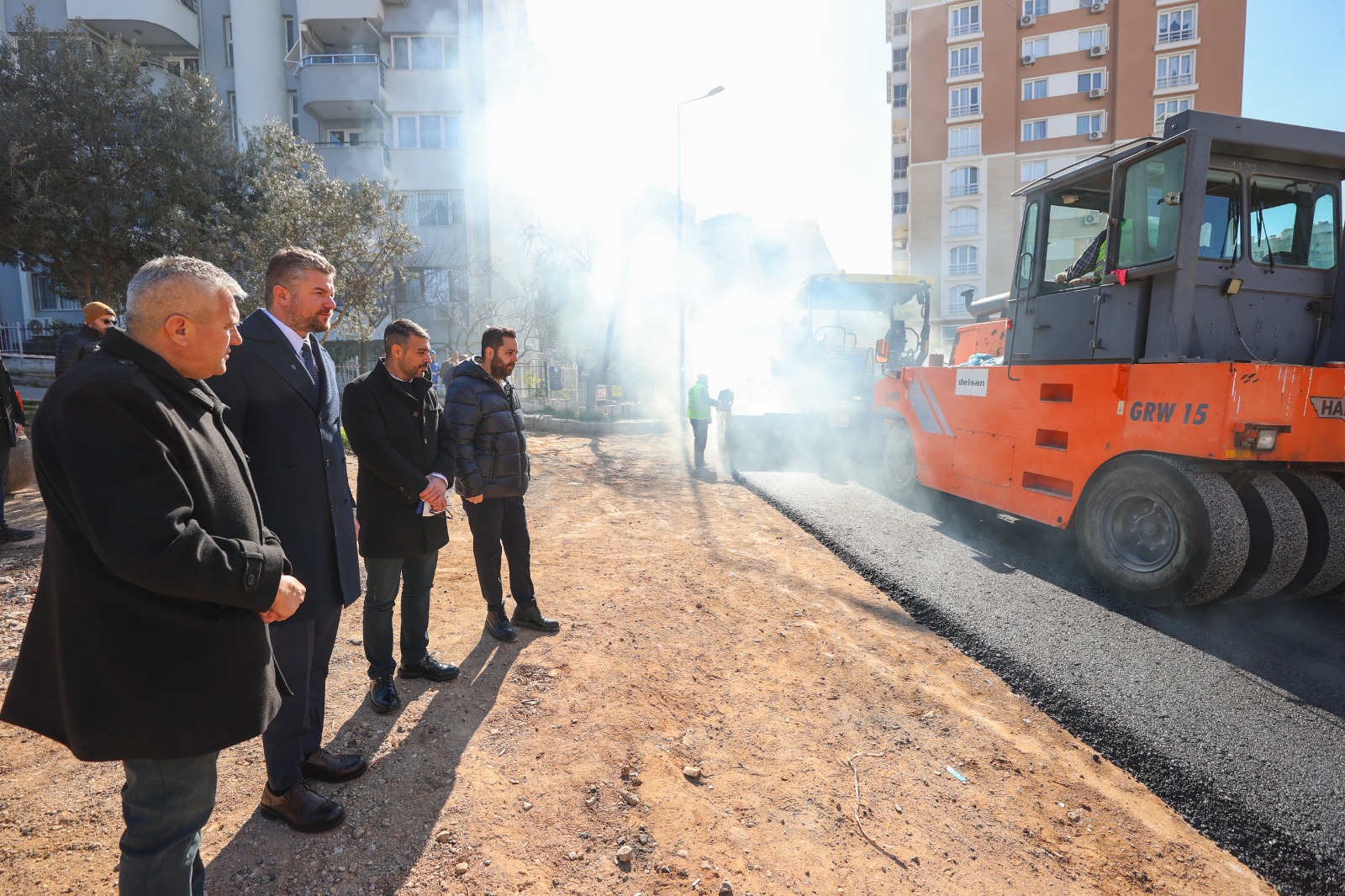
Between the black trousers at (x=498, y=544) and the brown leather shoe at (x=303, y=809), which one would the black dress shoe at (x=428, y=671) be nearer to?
the black trousers at (x=498, y=544)

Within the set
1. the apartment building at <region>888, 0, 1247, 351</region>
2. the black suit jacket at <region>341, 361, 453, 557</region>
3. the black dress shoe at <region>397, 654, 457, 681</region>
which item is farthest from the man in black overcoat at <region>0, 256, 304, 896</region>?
the apartment building at <region>888, 0, 1247, 351</region>

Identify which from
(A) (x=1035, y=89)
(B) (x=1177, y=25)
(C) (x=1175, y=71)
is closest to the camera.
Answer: (B) (x=1177, y=25)

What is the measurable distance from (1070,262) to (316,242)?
1136cm

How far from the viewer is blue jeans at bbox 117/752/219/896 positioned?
64.1 inches

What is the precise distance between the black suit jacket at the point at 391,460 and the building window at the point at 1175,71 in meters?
47.4

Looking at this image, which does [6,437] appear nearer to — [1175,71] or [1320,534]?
[1320,534]

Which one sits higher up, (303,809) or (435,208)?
(435,208)

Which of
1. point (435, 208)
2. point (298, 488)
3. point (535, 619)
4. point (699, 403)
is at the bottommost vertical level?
point (535, 619)

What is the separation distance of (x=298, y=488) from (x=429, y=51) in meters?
26.8

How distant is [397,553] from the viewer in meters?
3.27

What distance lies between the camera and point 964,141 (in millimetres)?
40312

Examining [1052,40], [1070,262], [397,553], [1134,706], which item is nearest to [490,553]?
[397,553]

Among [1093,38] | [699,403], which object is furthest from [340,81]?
[1093,38]

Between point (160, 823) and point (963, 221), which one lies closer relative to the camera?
point (160, 823)
